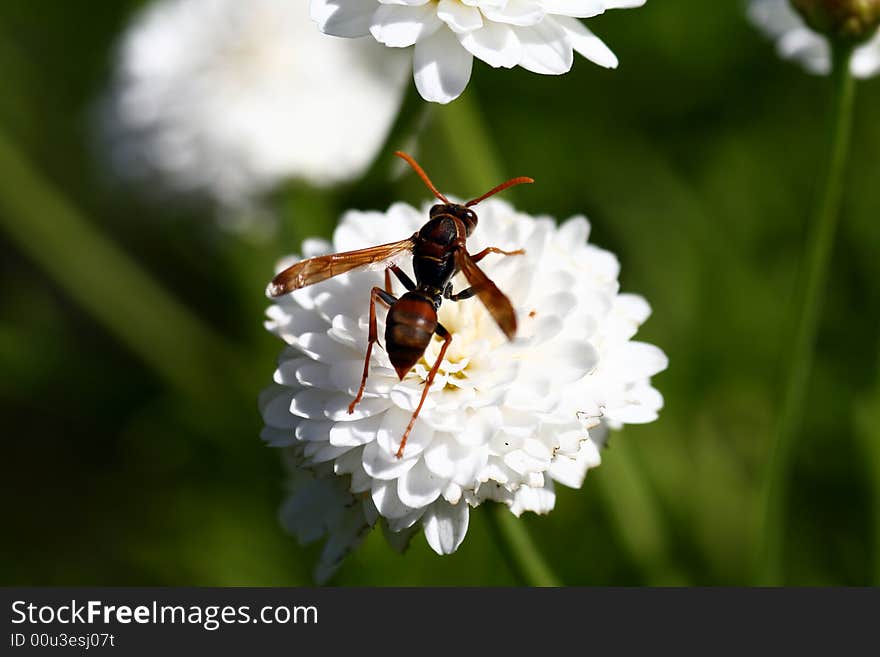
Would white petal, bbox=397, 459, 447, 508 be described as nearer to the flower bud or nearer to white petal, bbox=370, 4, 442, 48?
white petal, bbox=370, 4, 442, 48

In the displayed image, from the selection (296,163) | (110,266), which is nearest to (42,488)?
(110,266)

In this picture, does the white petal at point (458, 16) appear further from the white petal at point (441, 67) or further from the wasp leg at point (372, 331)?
the wasp leg at point (372, 331)

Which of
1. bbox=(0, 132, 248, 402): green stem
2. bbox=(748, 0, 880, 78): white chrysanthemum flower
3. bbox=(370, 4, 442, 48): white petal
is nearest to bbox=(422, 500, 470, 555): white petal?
bbox=(370, 4, 442, 48): white petal

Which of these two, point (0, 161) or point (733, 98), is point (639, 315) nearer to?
point (733, 98)

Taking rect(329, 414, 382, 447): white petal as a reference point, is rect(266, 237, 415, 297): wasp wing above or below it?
above

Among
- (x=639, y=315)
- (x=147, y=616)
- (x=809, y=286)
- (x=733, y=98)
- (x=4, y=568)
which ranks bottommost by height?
(x=147, y=616)

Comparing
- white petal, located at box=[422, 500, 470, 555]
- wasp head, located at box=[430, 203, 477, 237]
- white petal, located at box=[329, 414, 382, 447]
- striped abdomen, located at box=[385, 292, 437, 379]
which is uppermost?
wasp head, located at box=[430, 203, 477, 237]
